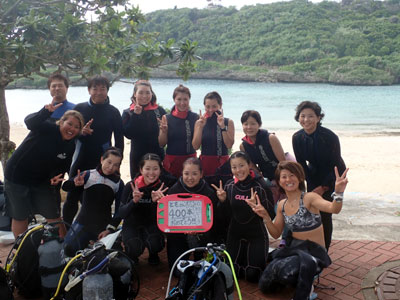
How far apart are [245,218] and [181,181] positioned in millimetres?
756

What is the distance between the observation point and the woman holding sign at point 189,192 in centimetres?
414

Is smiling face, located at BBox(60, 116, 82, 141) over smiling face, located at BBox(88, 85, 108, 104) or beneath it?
beneath

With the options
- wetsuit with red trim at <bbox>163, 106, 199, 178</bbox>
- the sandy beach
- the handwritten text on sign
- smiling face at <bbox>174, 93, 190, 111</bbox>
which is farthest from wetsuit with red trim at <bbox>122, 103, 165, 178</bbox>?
the sandy beach

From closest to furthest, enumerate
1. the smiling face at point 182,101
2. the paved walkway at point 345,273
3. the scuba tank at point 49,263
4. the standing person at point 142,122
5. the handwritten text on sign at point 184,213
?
the scuba tank at point 49,263 → the paved walkway at point 345,273 → the handwritten text on sign at point 184,213 → the smiling face at point 182,101 → the standing person at point 142,122

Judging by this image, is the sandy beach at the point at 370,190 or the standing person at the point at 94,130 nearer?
the standing person at the point at 94,130

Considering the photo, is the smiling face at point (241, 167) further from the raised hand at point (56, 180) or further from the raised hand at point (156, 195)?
the raised hand at point (56, 180)

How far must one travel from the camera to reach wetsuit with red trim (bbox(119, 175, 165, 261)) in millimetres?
4184

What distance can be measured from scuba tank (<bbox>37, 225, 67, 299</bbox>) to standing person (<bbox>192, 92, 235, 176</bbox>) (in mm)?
1938

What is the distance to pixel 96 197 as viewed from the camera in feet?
14.3

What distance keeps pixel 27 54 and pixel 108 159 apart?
2136 mm

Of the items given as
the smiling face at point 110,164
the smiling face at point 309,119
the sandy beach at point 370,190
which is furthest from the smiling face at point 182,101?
the sandy beach at point 370,190

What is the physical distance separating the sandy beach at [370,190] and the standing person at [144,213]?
2.43 m

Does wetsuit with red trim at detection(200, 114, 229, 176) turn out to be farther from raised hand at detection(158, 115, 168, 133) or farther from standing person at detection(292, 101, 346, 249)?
standing person at detection(292, 101, 346, 249)

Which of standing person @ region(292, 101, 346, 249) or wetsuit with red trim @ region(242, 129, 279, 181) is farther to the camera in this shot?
wetsuit with red trim @ region(242, 129, 279, 181)
